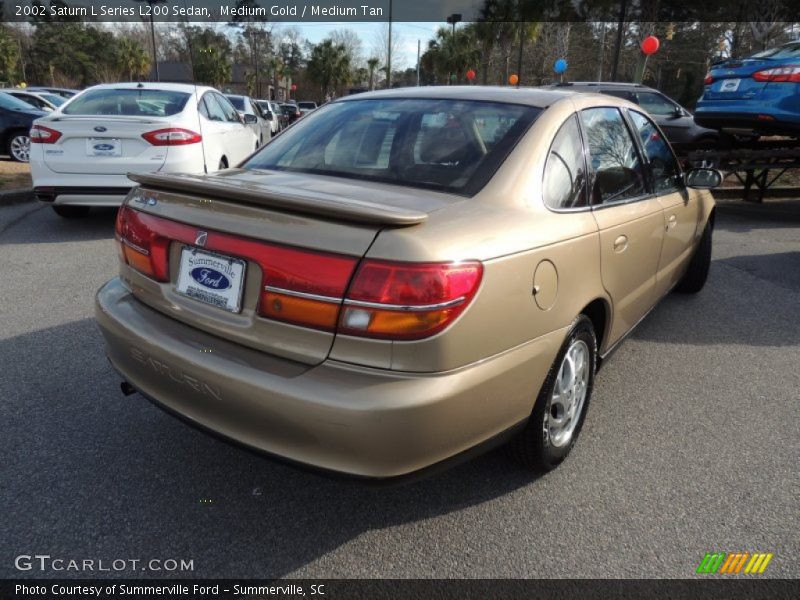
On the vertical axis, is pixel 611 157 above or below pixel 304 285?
above

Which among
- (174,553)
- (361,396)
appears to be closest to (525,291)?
(361,396)

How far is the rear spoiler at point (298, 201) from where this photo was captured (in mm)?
1808

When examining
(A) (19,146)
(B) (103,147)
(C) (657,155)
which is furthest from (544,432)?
(A) (19,146)

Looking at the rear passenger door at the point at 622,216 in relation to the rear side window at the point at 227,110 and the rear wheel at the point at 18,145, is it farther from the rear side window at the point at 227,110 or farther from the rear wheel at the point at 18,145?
the rear wheel at the point at 18,145

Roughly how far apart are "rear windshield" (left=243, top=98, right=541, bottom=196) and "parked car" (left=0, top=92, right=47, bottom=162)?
1075cm

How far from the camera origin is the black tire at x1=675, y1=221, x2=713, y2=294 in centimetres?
502

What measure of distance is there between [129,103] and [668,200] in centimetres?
603

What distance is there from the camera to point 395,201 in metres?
2.10

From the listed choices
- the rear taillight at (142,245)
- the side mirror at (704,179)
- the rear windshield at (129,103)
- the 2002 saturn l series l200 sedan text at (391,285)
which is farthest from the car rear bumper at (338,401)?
the rear windshield at (129,103)

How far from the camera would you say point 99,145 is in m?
6.21

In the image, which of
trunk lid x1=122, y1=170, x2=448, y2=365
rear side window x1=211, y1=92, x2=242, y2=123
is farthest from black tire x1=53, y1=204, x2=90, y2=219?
trunk lid x1=122, y1=170, x2=448, y2=365

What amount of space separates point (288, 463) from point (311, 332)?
43cm

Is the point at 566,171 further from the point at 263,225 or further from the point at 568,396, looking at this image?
the point at 263,225

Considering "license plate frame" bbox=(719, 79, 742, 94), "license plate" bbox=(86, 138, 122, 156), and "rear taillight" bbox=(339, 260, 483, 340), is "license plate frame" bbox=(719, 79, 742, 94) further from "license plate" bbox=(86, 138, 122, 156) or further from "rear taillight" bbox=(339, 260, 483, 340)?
"rear taillight" bbox=(339, 260, 483, 340)
